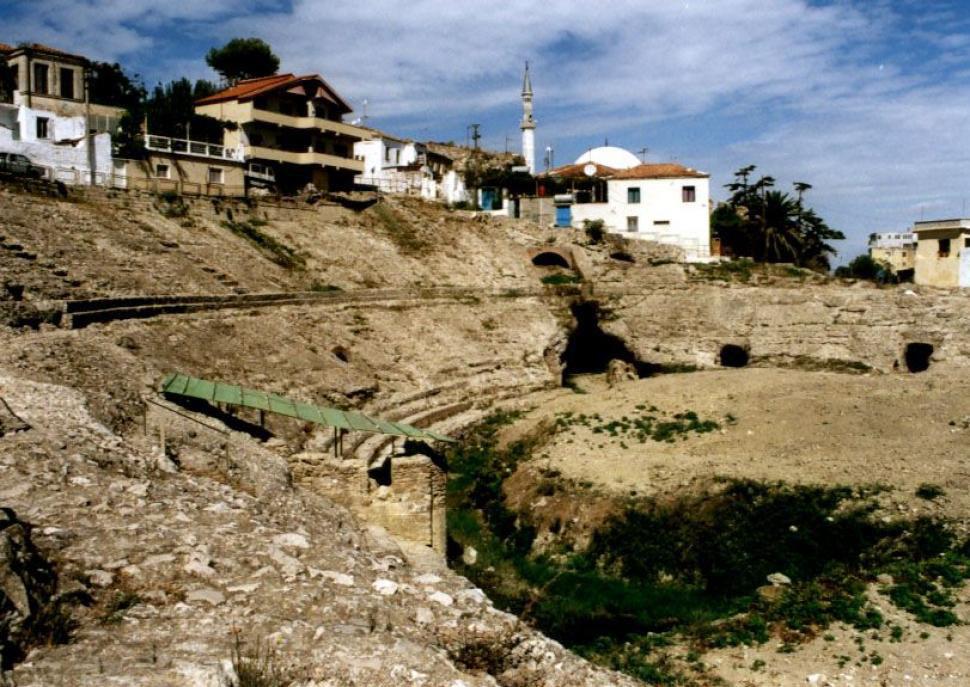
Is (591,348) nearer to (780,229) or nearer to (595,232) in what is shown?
(595,232)

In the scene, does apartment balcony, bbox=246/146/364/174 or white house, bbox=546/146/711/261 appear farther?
white house, bbox=546/146/711/261

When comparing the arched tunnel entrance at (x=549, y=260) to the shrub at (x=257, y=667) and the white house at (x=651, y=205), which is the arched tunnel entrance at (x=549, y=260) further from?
the shrub at (x=257, y=667)

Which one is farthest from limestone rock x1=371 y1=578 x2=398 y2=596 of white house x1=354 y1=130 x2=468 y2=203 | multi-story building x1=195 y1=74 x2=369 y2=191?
white house x1=354 y1=130 x2=468 y2=203

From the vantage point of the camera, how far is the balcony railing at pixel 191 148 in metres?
39.4

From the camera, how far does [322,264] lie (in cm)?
3722

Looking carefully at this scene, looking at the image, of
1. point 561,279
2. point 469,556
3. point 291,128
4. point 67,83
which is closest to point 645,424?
point 469,556

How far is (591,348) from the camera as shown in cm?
4175

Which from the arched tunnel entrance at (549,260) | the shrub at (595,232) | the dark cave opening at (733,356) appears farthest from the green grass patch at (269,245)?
the dark cave opening at (733,356)

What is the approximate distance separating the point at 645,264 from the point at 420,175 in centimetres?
1821

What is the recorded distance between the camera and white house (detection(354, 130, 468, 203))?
54.2 m

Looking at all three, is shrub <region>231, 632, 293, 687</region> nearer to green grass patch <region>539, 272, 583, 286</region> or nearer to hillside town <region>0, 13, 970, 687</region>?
hillside town <region>0, 13, 970, 687</region>

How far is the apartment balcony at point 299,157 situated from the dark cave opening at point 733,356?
2383 cm

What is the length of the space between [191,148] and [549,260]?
19.5m

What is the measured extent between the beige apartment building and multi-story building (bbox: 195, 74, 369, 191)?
1267 inches
